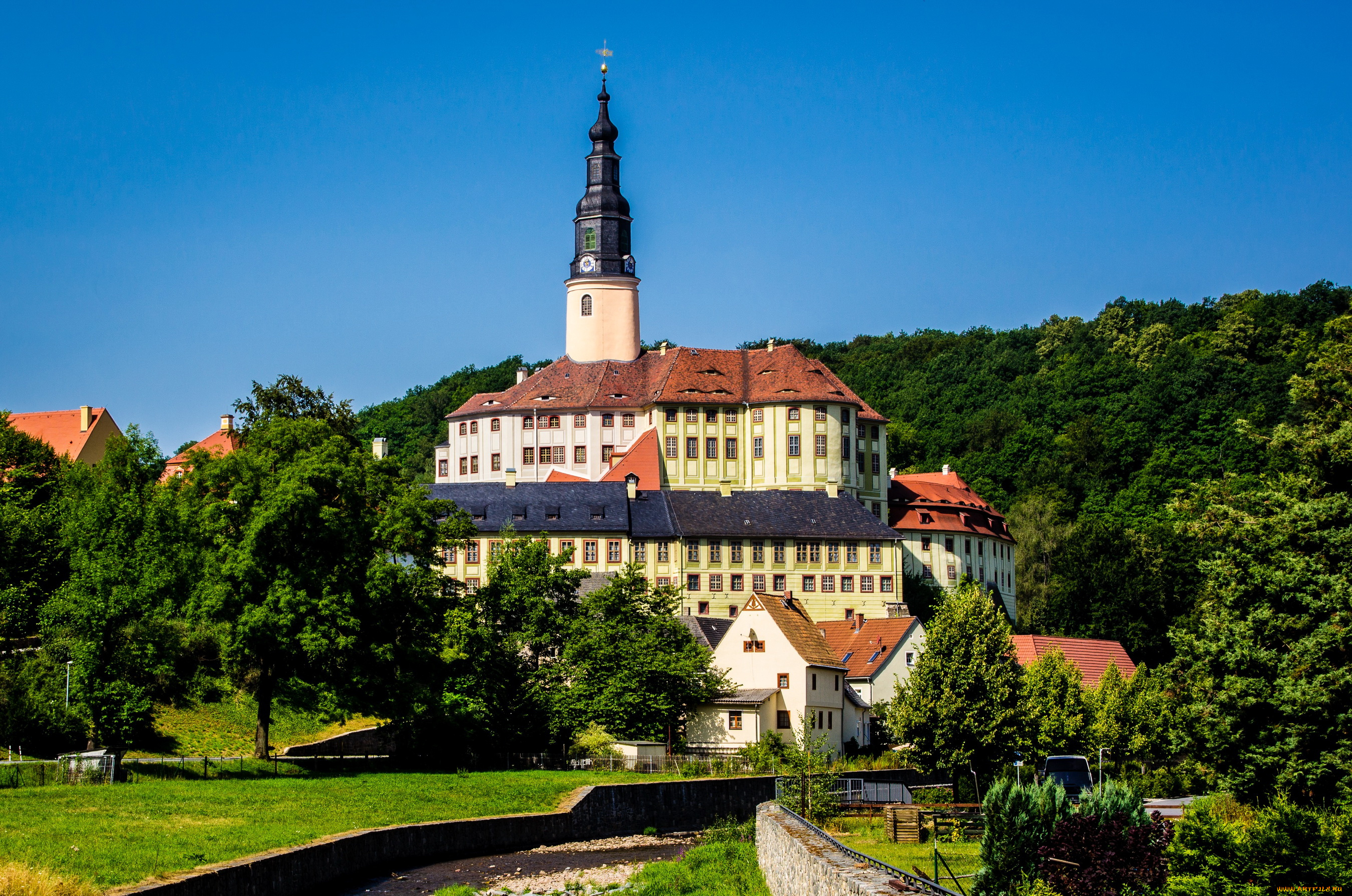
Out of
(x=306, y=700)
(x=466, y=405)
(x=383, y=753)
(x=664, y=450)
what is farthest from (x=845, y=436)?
(x=306, y=700)

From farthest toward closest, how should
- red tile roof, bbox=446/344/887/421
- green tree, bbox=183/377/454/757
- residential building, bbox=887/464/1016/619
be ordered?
red tile roof, bbox=446/344/887/421
residential building, bbox=887/464/1016/619
green tree, bbox=183/377/454/757

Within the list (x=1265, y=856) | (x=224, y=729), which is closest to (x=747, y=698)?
(x=224, y=729)

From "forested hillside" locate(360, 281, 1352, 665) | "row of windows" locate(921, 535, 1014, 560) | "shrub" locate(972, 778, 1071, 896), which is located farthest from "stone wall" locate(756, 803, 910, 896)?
"row of windows" locate(921, 535, 1014, 560)

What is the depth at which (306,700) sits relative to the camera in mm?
43812

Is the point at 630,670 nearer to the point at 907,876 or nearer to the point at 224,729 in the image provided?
the point at 224,729

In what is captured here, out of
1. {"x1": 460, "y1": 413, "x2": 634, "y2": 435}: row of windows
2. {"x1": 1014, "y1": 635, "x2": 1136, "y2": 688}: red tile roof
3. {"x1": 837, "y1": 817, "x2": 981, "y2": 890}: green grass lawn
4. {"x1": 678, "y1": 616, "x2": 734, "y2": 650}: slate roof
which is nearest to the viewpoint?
{"x1": 837, "y1": 817, "x2": 981, "y2": 890}: green grass lawn

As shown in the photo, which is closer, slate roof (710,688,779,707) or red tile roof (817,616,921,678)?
slate roof (710,688,779,707)

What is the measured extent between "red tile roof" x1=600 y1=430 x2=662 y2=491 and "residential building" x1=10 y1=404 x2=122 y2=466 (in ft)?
93.2

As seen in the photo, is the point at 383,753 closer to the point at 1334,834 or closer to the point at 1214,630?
the point at 1214,630

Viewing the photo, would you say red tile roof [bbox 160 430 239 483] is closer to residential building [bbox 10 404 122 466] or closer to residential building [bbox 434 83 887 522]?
residential building [bbox 10 404 122 466]

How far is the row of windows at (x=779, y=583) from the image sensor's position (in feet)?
256

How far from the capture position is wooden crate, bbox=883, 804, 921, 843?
30859 millimetres

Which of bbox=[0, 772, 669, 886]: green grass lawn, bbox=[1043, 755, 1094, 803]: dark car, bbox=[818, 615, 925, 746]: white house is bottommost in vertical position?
bbox=[0, 772, 669, 886]: green grass lawn

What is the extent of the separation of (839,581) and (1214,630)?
48374mm
